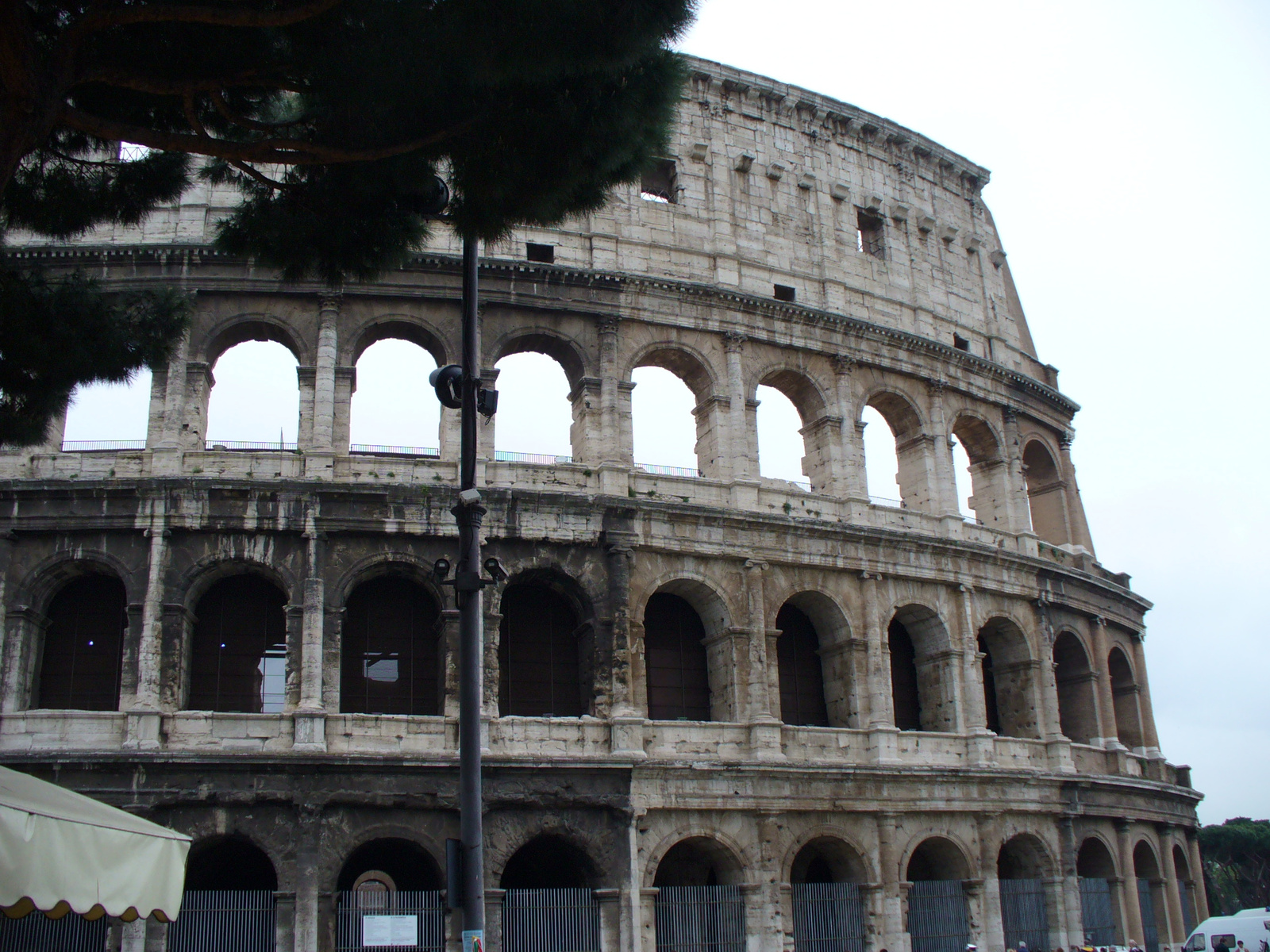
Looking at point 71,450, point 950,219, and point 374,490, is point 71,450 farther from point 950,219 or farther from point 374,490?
point 950,219

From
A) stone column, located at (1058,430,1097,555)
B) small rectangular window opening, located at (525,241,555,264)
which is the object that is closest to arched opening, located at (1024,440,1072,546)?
stone column, located at (1058,430,1097,555)

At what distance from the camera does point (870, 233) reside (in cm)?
2517

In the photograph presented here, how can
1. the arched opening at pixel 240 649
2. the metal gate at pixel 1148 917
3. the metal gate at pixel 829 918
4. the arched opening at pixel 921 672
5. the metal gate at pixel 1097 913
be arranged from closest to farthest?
the arched opening at pixel 240 649, the metal gate at pixel 829 918, the arched opening at pixel 921 672, the metal gate at pixel 1097 913, the metal gate at pixel 1148 917

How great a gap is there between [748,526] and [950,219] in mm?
10073

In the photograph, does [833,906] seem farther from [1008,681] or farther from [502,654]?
[502,654]

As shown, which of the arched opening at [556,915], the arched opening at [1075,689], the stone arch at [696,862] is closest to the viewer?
the arched opening at [556,915]

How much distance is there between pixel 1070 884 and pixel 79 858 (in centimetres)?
1899

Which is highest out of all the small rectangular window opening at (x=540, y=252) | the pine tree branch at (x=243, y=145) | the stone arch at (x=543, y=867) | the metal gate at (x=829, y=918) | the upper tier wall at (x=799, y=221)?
the upper tier wall at (x=799, y=221)

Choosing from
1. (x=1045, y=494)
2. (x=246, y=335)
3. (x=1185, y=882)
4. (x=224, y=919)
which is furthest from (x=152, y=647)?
(x=1185, y=882)

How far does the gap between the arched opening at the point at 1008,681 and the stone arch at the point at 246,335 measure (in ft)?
44.6

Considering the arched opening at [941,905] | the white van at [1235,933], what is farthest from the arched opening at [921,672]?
the white van at [1235,933]

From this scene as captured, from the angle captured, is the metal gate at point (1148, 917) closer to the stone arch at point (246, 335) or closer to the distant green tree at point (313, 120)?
the stone arch at point (246, 335)

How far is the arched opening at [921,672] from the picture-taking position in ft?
72.0

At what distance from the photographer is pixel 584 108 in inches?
388
